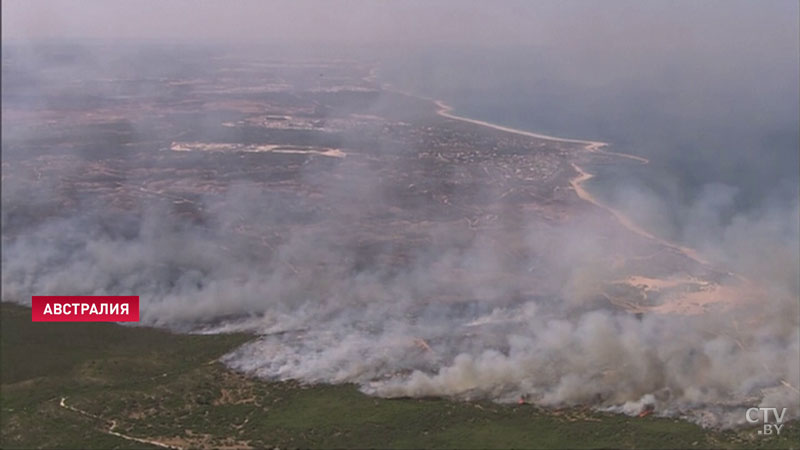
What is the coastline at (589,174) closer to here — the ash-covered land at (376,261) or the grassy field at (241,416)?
the ash-covered land at (376,261)

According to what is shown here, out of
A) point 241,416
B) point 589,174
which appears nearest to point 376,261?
point 241,416

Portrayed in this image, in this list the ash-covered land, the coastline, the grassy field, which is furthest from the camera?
the coastline

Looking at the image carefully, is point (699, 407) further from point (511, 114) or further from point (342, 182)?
point (511, 114)

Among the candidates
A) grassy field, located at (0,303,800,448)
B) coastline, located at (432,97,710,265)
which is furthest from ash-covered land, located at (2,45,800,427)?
grassy field, located at (0,303,800,448)

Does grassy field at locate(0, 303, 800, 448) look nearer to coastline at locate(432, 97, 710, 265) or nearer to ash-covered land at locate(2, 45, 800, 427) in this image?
ash-covered land at locate(2, 45, 800, 427)

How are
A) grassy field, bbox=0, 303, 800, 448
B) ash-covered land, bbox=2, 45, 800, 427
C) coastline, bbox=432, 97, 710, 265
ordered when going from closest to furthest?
grassy field, bbox=0, 303, 800, 448 < ash-covered land, bbox=2, 45, 800, 427 < coastline, bbox=432, 97, 710, 265

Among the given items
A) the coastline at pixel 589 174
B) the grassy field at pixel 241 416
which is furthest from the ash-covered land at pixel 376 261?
the grassy field at pixel 241 416

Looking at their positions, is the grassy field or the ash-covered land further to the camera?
the ash-covered land

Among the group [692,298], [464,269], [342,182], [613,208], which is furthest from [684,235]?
[342,182]
